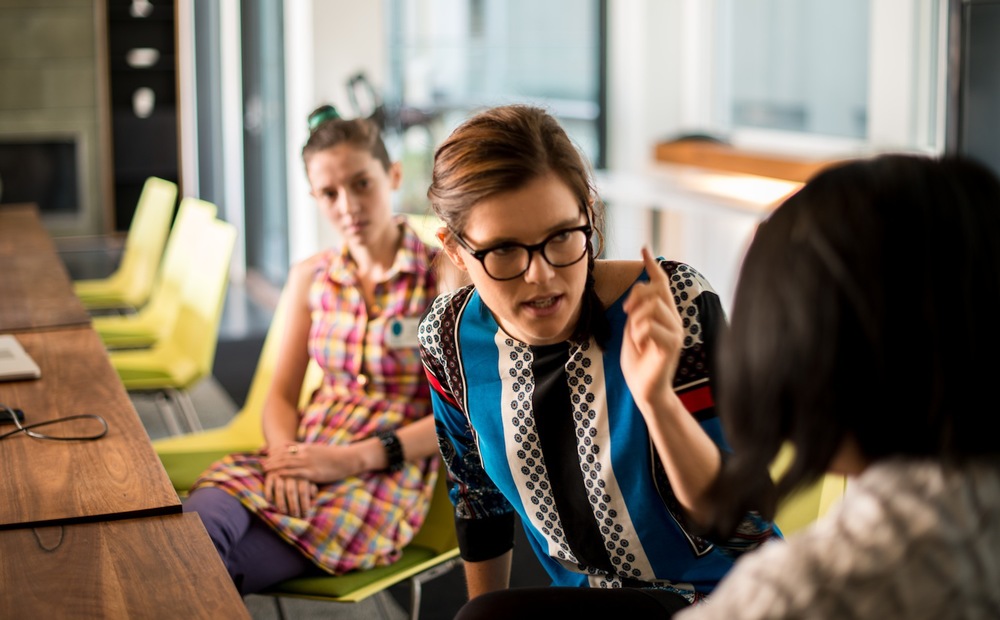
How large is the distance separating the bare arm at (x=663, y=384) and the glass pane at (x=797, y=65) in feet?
11.1

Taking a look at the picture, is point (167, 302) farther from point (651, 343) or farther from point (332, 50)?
point (651, 343)

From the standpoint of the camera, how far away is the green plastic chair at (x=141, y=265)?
15.5ft

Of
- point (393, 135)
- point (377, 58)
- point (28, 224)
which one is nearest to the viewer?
point (28, 224)

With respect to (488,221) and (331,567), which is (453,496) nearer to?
(331,567)

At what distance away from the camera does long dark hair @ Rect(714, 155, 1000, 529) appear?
30.0 inches

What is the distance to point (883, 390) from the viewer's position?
76cm

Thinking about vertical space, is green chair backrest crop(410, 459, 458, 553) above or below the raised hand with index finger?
below

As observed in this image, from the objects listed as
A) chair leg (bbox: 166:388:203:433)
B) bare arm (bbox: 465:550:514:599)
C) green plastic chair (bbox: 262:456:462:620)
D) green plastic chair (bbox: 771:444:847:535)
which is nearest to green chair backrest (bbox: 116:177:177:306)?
chair leg (bbox: 166:388:203:433)

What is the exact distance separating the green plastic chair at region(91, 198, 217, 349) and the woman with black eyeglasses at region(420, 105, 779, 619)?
2582 mm

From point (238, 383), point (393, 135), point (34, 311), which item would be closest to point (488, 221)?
point (34, 311)

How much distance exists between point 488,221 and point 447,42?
16.2 feet

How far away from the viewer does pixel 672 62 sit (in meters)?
5.89

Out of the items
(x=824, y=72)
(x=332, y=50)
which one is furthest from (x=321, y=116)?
(x=332, y=50)

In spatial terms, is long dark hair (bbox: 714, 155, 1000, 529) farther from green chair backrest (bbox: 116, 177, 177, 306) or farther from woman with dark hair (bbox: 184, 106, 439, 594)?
green chair backrest (bbox: 116, 177, 177, 306)
